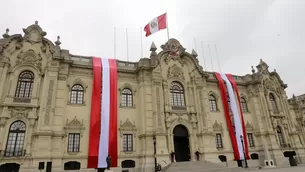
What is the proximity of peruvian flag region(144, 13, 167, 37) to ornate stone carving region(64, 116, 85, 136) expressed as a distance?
1279 cm

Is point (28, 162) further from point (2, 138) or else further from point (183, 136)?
point (183, 136)

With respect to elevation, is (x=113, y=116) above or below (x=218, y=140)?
above

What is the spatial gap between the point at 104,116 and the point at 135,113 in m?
3.62

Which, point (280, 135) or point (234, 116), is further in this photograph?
point (280, 135)

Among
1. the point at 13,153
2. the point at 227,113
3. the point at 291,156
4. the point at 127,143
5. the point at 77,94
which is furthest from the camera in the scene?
the point at 291,156

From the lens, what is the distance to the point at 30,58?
2141 centimetres

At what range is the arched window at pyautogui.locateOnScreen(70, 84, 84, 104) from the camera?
22.2m

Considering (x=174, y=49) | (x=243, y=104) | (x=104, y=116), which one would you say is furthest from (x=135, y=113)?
(x=243, y=104)

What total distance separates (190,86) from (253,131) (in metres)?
10.8

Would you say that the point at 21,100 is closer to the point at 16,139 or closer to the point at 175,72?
the point at 16,139

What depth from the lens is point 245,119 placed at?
29.3 m

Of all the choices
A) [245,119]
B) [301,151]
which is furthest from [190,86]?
[301,151]

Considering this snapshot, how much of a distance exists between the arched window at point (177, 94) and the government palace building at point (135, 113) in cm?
13

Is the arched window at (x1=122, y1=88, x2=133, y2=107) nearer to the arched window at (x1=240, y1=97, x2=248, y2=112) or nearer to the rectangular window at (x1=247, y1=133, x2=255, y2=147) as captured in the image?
the arched window at (x1=240, y1=97, x2=248, y2=112)
